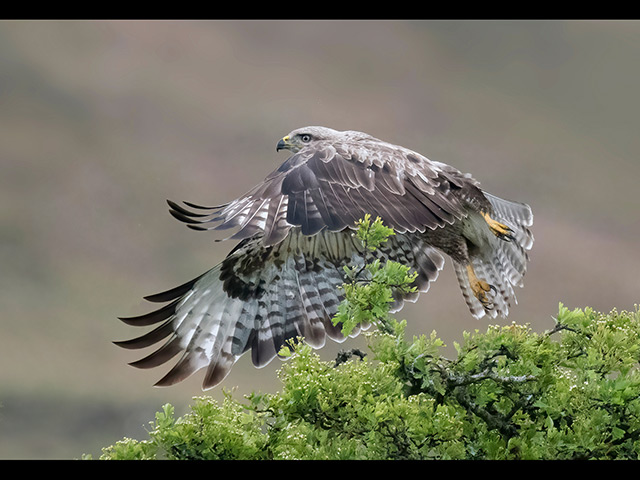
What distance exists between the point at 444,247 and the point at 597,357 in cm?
79

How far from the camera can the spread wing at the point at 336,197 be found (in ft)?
4.55

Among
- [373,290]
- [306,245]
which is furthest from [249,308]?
[373,290]

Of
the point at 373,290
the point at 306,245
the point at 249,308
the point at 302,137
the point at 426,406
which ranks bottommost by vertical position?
the point at 426,406

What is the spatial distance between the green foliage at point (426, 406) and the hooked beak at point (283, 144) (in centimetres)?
112

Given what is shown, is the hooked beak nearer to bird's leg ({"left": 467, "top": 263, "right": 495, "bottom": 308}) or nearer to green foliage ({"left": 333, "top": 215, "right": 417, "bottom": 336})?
bird's leg ({"left": 467, "top": 263, "right": 495, "bottom": 308})

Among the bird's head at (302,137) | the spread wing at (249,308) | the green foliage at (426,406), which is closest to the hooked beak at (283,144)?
the bird's head at (302,137)

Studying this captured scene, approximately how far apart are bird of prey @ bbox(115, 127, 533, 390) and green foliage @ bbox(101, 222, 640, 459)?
1.00 ft

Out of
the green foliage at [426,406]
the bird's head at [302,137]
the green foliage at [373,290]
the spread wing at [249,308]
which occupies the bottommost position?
the green foliage at [426,406]

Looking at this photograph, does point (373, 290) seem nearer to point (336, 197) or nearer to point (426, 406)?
point (426, 406)

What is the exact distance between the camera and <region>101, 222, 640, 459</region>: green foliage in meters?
1.06

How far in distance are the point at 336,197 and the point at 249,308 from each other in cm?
48

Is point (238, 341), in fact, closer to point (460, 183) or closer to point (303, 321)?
point (303, 321)

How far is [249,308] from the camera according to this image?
5.71ft

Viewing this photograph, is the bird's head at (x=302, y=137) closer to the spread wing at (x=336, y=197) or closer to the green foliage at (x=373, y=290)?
the spread wing at (x=336, y=197)
